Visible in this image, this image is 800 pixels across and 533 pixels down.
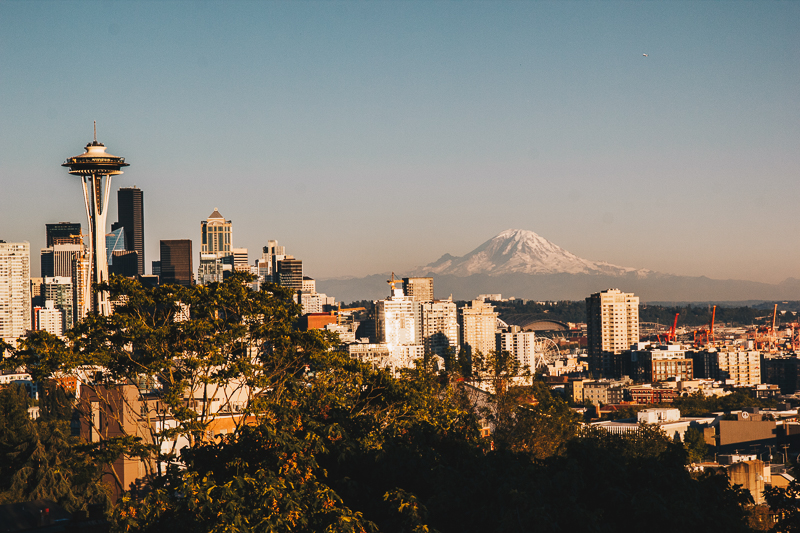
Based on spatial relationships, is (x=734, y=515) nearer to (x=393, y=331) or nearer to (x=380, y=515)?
(x=380, y=515)

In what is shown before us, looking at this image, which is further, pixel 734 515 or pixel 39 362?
pixel 39 362

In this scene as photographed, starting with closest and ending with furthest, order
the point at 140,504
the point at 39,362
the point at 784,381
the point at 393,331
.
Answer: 1. the point at 140,504
2. the point at 39,362
3. the point at 784,381
4. the point at 393,331

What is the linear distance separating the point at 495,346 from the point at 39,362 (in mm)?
171283

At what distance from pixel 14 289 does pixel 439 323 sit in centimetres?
8823

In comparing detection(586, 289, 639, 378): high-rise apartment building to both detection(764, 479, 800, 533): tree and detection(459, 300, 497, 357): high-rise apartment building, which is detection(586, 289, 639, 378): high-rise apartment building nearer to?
detection(459, 300, 497, 357): high-rise apartment building

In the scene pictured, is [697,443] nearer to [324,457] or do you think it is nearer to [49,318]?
[324,457]

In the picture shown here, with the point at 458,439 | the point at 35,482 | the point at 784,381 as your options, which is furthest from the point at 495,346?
the point at 458,439

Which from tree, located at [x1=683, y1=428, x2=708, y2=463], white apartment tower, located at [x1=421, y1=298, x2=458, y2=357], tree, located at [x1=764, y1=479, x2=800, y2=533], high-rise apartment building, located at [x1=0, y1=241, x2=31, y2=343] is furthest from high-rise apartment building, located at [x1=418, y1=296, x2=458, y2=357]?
tree, located at [x1=764, y1=479, x2=800, y2=533]

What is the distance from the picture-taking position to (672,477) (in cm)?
1291

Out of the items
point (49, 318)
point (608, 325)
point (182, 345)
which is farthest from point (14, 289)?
point (182, 345)

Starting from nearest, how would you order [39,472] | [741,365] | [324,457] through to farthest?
[324,457] < [39,472] < [741,365]

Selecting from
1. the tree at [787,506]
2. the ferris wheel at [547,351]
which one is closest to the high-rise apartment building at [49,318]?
the ferris wheel at [547,351]

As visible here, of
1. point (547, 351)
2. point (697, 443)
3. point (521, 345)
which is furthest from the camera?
point (547, 351)

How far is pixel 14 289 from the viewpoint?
192 meters
